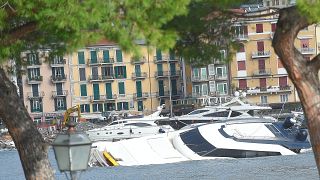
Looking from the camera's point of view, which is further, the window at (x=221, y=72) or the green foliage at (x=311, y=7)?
the window at (x=221, y=72)

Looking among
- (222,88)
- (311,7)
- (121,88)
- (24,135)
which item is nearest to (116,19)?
(311,7)

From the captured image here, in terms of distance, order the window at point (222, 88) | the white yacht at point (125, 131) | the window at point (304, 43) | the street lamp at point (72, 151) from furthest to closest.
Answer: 1. the window at point (222, 88)
2. the window at point (304, 43)
3. the white yacht at point (125, 131)
4. the street lamp at point (72, 151)

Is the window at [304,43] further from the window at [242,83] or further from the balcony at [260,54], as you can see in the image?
the window at [242,83]

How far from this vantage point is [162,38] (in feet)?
24.9

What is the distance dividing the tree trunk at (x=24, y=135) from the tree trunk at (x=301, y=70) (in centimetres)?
359

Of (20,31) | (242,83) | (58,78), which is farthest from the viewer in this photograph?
(58,78)

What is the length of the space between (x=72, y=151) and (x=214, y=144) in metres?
26.4

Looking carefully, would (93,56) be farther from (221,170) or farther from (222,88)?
(221,170)

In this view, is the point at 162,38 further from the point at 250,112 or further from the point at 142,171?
the point at 250,112

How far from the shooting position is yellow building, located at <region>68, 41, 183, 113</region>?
294 ft

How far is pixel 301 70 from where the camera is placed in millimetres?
9031

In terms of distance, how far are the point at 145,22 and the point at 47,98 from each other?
282 ft

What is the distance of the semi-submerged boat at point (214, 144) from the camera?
34406 millimetres

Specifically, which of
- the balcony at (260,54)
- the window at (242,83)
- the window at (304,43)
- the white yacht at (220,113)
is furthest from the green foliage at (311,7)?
the window at (242,83)
